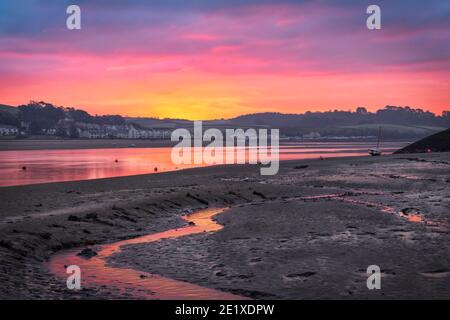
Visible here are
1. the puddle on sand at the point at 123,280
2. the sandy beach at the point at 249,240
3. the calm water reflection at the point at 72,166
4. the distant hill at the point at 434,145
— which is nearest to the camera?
the puddle on sand at the point at 123,280

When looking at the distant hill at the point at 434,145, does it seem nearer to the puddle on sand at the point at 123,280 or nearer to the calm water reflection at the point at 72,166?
the calm water reflection at the point at 72,166

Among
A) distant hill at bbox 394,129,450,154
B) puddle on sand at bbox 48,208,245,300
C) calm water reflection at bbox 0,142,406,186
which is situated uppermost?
distant hill at bbox 394,129,450,154

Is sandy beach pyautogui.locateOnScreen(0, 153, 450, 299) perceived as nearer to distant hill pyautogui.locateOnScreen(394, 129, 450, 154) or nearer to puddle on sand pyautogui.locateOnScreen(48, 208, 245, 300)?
puddle on sand pyautogui.locateOnScreen(48, 208, 245, 300)

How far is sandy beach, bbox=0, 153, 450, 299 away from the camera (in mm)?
11602

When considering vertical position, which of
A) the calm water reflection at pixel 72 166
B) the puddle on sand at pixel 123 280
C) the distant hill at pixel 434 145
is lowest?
the calm water reflection at pixel 72 166

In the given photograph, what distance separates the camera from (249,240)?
16984 mm

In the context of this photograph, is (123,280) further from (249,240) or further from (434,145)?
(434,145)

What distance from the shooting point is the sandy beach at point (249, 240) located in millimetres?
11602

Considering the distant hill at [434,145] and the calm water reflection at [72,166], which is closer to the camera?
the calm water reflection at [72,166]

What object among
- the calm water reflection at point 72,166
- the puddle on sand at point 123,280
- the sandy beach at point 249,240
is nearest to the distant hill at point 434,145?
the calm water reflection at point 72,166

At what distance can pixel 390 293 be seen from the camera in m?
10.7

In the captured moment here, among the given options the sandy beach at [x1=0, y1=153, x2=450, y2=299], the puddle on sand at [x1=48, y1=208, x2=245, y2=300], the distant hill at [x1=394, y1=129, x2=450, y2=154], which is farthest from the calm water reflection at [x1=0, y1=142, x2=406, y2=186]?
the puddle on sand at [x1=48, y1=208, x2=245, y2=300]
